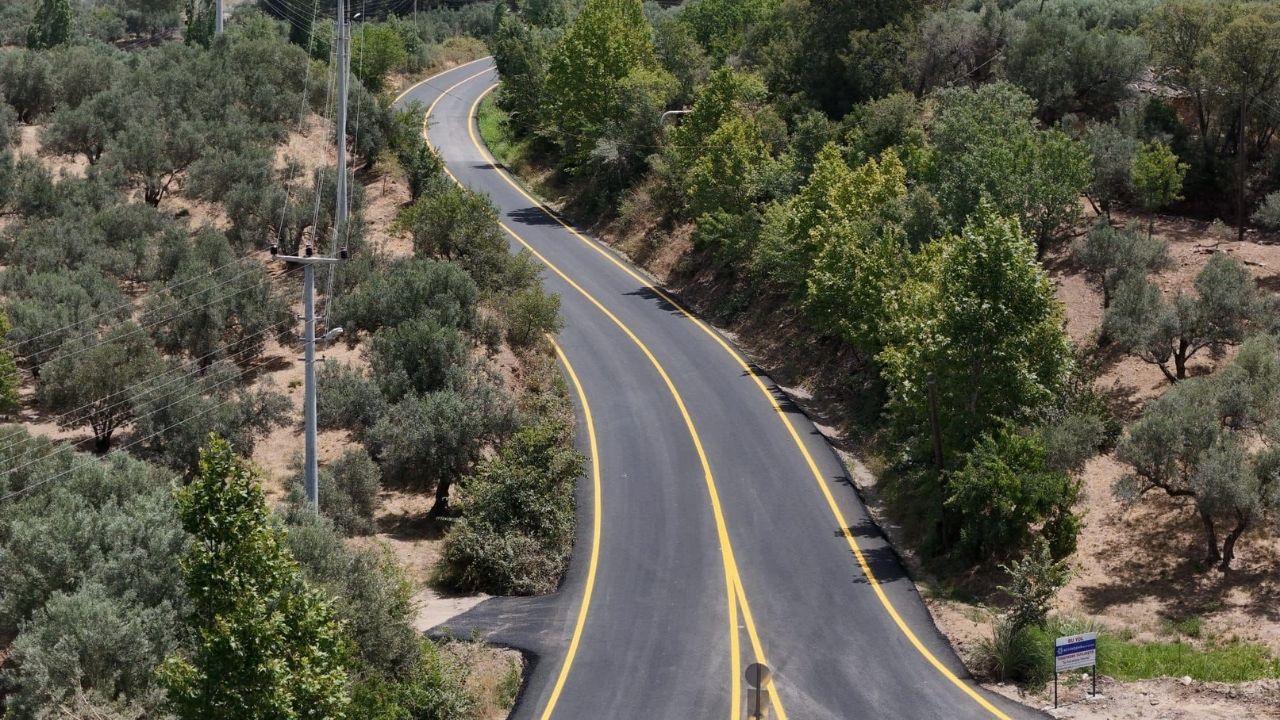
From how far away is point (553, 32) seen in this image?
288 ft

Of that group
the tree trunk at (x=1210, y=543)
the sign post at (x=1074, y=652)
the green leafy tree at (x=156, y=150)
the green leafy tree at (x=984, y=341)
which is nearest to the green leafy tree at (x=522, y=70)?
the green leafy tree at (x=156, y=150)

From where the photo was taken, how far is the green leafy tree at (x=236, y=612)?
60.1 feet

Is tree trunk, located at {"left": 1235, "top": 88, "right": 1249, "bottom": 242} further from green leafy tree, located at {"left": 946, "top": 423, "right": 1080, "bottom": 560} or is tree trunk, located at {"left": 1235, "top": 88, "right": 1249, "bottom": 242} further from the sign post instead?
the sign post

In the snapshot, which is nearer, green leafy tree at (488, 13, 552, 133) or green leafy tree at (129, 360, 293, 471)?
green leafy tree at (129, 360, 293, 471)

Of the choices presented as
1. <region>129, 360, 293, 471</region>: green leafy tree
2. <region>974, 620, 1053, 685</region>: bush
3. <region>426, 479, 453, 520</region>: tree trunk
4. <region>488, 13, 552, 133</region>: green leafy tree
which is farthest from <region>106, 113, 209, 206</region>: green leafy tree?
<region>974, 620, 1053, 685</region>: bush

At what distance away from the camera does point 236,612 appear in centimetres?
1838

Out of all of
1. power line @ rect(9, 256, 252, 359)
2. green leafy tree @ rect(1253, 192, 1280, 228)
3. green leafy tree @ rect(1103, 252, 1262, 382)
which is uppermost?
green leafy tree @ rect(1253, 192, 1280, 228)

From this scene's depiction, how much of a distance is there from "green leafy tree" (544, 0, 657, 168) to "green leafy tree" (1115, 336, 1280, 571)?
127ft

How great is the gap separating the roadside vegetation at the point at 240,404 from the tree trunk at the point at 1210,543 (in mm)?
15454

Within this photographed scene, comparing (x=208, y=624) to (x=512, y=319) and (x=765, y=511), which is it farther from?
(x=512, y=319)

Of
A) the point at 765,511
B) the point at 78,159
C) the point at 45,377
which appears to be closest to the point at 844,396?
the point at 765,511

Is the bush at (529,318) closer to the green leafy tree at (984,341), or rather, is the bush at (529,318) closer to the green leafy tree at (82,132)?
the green leafy tree at (984,341)

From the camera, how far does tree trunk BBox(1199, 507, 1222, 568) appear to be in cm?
2998

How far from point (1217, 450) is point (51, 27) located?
85111 mm
